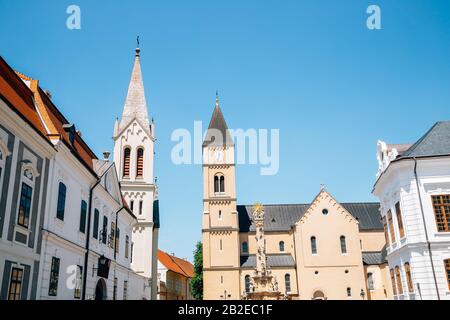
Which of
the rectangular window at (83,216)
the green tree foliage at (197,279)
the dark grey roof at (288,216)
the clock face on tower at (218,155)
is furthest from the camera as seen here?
the green tree foliage at (197,279)

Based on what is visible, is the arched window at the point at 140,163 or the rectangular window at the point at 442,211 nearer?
the rectangular window at the point at 442,211

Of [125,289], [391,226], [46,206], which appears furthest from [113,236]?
[391,226]

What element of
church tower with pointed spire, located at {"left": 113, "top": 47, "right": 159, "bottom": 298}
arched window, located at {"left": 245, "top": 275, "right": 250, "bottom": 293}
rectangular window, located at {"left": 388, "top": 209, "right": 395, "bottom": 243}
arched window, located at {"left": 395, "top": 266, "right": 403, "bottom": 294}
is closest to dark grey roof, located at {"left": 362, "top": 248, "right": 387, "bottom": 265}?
arched window, located at {"left": 245, "top": 275, "right": 250, "bottom": 293}

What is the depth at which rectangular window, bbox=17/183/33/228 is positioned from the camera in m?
14.3

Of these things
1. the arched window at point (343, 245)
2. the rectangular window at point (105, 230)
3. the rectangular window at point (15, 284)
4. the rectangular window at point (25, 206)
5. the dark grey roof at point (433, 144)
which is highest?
the dark grey roof at point (433, 144)

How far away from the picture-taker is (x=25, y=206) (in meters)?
14.7

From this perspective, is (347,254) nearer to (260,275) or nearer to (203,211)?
(260,275)

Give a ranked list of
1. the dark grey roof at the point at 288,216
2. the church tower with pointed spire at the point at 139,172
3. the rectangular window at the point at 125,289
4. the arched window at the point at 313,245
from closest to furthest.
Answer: the rectangular window at the point at 125,289, the church tower with pointed spire at the point at 139,172, the arched window at the point at 313,245, the dark grey roof at the point at 288,216

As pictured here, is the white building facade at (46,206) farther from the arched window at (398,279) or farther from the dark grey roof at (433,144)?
the dark grey roof at (433,144)

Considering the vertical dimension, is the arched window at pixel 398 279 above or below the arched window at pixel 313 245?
below

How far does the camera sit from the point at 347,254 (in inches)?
2060

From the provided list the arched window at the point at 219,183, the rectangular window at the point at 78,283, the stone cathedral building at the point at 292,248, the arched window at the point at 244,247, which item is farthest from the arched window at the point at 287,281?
the rectangular window at the point at 78,283

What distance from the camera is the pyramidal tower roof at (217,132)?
59.8m

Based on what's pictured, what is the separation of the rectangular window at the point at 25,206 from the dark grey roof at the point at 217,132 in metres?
44.9
